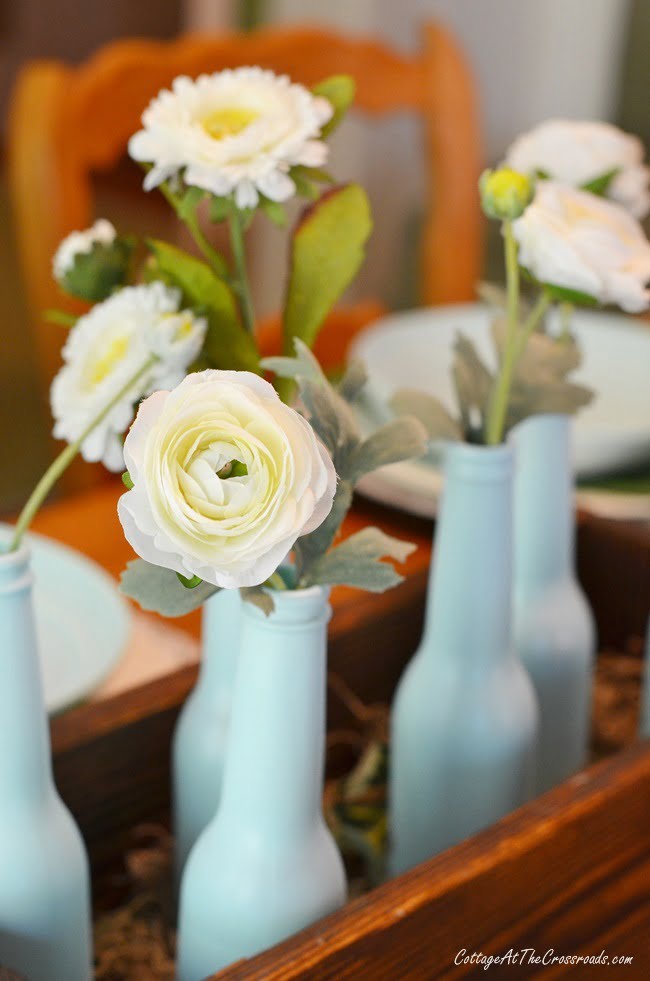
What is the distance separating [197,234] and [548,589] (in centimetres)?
25

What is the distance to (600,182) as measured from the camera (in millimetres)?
508

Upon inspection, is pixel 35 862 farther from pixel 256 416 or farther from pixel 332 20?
pixel 332 20

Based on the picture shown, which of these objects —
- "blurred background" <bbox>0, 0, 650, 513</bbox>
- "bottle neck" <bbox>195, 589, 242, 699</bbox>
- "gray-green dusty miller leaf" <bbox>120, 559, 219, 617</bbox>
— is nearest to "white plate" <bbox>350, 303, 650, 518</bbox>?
"bottle neck" <bbox>195, 589, 242, 699</bbox>

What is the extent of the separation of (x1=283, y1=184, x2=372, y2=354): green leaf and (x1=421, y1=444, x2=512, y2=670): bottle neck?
0.26 feet

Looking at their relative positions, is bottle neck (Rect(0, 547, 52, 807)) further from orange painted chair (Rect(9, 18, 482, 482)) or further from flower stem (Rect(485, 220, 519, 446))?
orange painted chair (Rect(9, 18, 482, 482))

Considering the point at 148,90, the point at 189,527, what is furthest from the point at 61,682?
the point at 148,90

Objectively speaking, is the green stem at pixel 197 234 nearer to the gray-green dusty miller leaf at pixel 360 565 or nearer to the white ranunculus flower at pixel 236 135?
the white ranunculus flower at pixel 236 135

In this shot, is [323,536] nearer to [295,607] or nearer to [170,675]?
[295,607]

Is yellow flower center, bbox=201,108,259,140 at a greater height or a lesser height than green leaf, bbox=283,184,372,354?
greater

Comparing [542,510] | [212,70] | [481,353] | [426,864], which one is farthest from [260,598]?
[212,70]

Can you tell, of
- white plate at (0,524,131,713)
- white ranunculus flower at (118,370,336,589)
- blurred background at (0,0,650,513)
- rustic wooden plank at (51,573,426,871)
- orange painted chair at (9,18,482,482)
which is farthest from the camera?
blurred background at (0,0,650,513)

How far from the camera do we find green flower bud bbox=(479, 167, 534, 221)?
1.27 ft

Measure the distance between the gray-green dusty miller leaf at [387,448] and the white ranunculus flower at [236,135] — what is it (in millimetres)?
84

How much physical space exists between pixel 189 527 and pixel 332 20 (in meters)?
2.70
